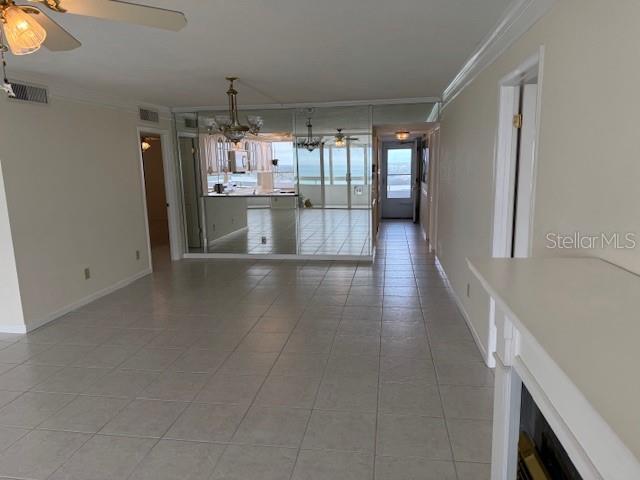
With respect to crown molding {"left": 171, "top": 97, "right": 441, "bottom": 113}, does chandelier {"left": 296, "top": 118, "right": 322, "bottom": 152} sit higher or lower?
lower

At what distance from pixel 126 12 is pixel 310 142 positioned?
4.72 meters

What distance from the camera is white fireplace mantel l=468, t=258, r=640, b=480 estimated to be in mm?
684

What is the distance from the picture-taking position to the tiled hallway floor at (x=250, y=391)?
83.1 inches

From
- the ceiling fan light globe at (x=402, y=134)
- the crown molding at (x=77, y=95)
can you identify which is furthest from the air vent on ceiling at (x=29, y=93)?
the ceiling fan light globe at (x=402, y=134)

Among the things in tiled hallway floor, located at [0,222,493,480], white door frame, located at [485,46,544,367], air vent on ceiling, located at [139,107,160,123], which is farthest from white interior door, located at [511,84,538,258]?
air vent on ceiling, located at [139,107,160,123]

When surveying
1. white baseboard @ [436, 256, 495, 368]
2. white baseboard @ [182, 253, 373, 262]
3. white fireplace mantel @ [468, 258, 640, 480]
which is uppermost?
white fireplace mantel @ [468, 258, 640, 480]

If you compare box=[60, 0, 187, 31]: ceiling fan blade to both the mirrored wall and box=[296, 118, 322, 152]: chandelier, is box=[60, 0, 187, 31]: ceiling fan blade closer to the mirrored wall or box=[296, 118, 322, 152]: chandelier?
the mirrored wall

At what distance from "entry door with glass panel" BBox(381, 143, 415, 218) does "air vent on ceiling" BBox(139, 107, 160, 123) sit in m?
6.13

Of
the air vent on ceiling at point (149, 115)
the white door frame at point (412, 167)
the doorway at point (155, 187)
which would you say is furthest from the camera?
the white door frame at point (412, 167)

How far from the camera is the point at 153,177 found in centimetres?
869

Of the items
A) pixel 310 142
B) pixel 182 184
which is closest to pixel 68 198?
pixel 182 184

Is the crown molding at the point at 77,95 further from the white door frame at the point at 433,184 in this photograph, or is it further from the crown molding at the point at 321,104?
the white door frame at the point at 433,184

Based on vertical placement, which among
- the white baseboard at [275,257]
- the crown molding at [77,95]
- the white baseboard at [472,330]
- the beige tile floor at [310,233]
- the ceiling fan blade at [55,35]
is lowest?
the white baseboard at [472,330]

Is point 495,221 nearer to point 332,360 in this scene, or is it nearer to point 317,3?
point 332,360
